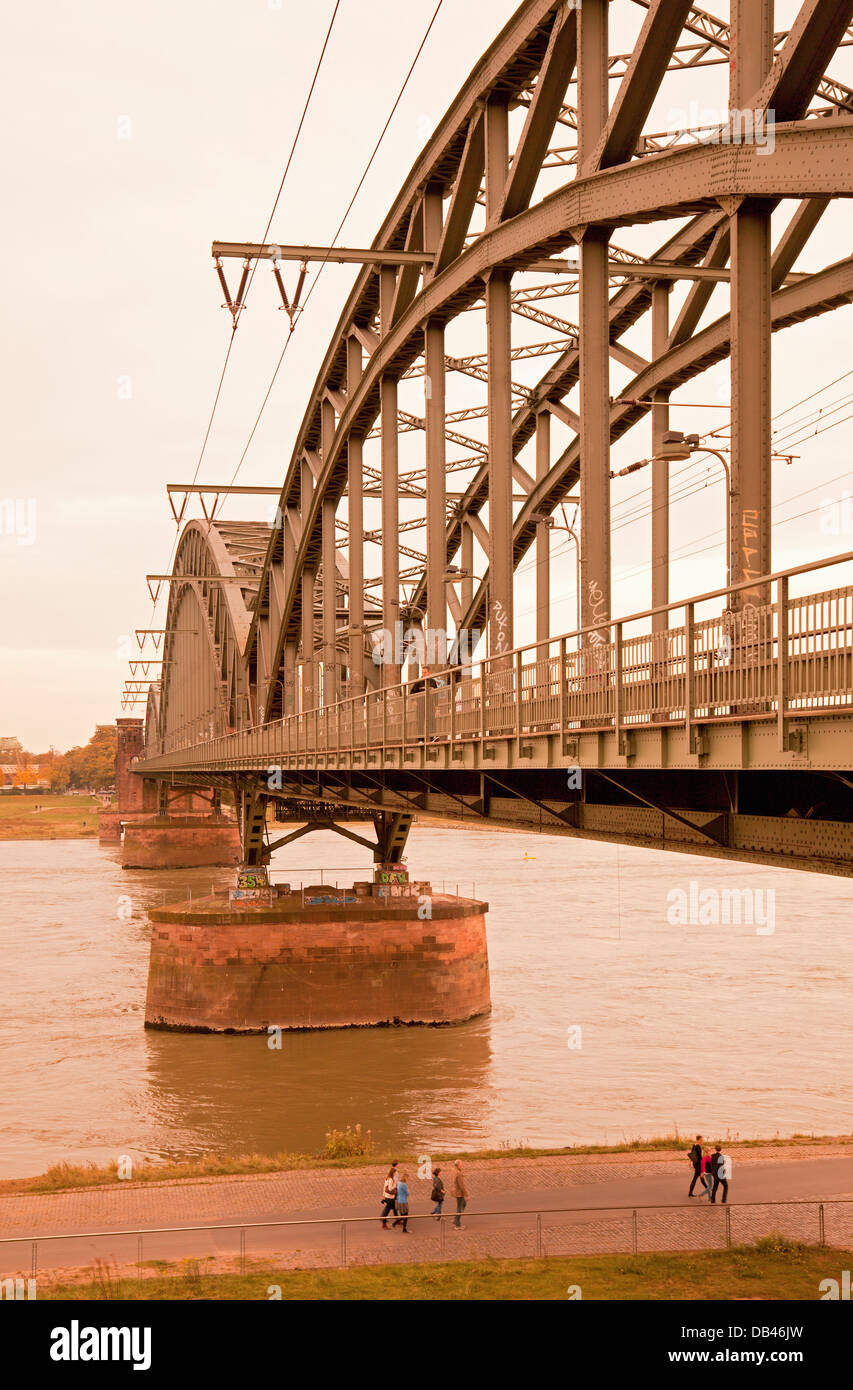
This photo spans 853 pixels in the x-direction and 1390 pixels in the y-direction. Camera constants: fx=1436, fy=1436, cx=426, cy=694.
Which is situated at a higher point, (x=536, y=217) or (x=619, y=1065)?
(x=536, y=217)

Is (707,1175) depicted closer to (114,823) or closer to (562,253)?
(562,253)

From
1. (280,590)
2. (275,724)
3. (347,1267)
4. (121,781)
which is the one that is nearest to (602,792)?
(347,1267)

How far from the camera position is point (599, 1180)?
2162cm

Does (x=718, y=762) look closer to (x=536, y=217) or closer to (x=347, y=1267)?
(x=347, y=1267)

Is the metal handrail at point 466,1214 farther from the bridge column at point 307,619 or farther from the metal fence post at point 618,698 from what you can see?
the bridge column at point 307,619

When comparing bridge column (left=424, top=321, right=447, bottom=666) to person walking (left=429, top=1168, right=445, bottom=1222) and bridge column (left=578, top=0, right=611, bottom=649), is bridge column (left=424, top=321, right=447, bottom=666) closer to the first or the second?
bridge column (left=578, top=0, right=611, bottom=649)

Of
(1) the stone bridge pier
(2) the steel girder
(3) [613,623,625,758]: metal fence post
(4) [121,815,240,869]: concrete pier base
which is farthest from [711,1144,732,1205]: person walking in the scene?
(4) [121,815,240,869]: concrete pier base

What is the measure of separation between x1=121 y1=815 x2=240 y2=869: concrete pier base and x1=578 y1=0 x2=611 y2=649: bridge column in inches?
3428

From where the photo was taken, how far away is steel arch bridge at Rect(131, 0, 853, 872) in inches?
473

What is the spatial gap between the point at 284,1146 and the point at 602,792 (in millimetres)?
14406

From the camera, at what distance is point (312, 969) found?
3972 centimetres

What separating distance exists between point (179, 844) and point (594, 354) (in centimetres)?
9171

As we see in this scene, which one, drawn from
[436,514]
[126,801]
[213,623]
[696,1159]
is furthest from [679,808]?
[126,801]

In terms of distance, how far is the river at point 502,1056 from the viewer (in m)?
28.2
